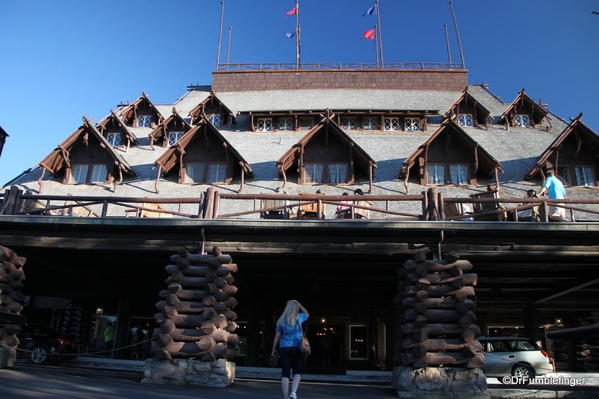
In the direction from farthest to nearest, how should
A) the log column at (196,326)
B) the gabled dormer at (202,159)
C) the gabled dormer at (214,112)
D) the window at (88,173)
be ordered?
the gabled dormer at (214,112) < the window at (88,173) < the gabled dormer at (202,159) < the log column at (196,326)

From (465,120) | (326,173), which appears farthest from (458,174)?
(465,120)

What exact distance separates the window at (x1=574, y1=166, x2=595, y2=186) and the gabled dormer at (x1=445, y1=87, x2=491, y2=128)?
6.63 meters

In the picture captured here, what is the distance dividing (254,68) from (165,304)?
82.0ft

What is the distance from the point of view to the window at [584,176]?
19156 millimetres

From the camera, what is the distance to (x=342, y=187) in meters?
19.3

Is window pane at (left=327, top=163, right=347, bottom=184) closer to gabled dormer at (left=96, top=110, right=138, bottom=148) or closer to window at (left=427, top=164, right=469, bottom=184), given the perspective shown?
window at (left=427, top=164, right=469, bottom=184)

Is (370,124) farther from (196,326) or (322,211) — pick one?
(196,326)

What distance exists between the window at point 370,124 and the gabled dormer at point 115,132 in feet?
39.5

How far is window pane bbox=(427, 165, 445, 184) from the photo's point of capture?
19525mm

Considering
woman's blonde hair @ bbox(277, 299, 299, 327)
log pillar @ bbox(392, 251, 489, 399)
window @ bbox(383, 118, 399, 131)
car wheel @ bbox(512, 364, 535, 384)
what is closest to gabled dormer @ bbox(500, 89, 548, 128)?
window @ bbox(383, 118, 399, 131)

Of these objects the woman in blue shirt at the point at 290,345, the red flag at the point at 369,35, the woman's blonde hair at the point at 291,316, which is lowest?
the woman in blue shirt at the point at 290,345

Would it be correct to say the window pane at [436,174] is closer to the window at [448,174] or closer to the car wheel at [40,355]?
the window at [448,174]

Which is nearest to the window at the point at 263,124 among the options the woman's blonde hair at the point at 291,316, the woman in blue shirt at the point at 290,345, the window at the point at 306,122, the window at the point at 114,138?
the window at the point at 306,122

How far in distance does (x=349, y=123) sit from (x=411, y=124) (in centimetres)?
329
